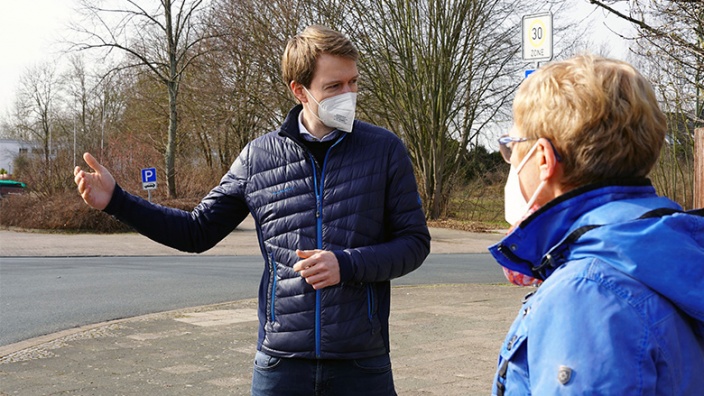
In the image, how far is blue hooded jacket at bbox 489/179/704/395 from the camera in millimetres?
1455

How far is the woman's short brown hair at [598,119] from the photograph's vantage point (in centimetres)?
164

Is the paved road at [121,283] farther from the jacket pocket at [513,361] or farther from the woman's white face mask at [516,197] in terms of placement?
the jacket pocket at [513,361]

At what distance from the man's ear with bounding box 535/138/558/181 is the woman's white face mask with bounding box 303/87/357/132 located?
1.49 meters

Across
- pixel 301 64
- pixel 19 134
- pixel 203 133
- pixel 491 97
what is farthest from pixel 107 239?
pixel 19 134

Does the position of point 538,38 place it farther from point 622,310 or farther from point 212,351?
point 622,310

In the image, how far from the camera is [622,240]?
1.51 m

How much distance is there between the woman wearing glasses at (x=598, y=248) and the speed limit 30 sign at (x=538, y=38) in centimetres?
756

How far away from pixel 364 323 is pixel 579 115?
1.50m

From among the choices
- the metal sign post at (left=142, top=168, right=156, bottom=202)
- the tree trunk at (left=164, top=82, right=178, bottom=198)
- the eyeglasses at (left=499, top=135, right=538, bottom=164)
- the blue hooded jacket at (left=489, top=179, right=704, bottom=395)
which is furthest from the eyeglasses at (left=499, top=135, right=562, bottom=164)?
the tree trunk at (left=164, top=82, right=178, bottom=198)

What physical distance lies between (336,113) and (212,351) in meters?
4.73

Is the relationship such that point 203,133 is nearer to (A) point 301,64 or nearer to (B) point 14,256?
(B) point 14,256

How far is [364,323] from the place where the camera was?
9.71 feet

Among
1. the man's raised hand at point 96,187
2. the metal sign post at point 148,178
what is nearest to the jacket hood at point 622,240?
the man's raised hand at point 96,187

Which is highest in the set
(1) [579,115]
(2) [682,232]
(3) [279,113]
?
(3) [279,113]
